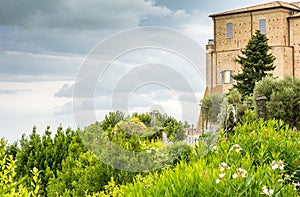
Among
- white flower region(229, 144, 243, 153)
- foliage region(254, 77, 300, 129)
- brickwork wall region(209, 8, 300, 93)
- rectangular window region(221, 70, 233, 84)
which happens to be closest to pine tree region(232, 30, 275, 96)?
brickwork wall region(209, 8, 300, 93)

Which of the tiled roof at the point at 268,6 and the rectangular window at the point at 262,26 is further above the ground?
the tiled roof at the point at 268,6

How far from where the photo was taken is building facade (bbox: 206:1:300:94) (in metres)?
37.5

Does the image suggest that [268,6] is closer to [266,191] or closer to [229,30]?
[229,30]

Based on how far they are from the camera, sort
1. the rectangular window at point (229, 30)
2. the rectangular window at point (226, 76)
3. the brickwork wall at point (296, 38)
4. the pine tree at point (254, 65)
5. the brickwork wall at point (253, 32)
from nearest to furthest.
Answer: the pine tree at point (254, 65)
the brickwork wall at point (253, 32)
the brickwork wall at point (296, 38)
the rectangular window at point (226, 76)
the rectangular window at point (229, 30)

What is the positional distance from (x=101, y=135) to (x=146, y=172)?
848mm

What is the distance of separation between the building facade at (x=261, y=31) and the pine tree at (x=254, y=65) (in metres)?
2.74

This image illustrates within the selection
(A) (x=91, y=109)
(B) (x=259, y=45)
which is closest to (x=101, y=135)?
(A) (x=91, y=109)

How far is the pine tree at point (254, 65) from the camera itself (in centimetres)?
3341

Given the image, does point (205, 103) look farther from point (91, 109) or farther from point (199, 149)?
point (199, 149)

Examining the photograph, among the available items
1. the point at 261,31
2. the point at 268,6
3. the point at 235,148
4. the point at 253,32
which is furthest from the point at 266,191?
the point at 268,6

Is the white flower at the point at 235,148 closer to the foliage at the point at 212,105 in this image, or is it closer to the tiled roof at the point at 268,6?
the foliage at the point at 212,105

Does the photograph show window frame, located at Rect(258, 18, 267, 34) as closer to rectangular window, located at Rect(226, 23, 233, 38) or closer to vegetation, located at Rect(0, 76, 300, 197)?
rectangular window, located at Rect(226, 23, 233, 38)

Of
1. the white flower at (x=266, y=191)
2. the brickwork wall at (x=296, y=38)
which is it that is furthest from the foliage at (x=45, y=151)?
the brickwork wall at (x=296, y=38)

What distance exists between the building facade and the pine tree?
274 cm
